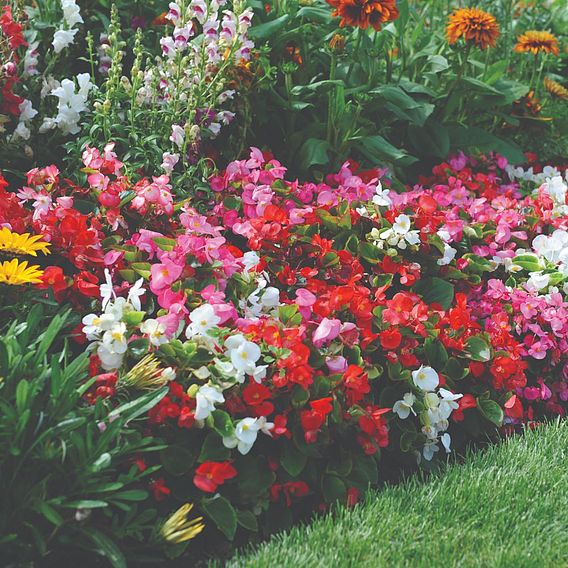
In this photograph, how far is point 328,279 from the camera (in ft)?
9.64

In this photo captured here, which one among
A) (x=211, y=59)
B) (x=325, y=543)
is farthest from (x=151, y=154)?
(x=325, y=543)

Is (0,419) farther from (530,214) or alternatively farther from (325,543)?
(530,214)

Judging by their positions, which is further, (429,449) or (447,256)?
(447,256)

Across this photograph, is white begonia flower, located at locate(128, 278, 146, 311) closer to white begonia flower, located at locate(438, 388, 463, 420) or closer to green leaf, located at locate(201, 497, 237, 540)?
green leaf, located at locate(201, 497, 237, 540)

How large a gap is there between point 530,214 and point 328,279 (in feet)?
3.92

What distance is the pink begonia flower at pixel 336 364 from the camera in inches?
95.0

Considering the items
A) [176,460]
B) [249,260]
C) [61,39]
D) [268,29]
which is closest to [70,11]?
[61,39]

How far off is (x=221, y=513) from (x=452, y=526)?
0.62 metres

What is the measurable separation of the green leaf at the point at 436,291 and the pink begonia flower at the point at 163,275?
41.6 inches

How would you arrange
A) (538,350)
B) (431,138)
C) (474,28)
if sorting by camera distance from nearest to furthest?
(538,350), (474,28), (431,138)

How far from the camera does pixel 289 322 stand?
99.2 inches

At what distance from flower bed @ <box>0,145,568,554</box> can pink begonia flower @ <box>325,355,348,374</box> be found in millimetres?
10

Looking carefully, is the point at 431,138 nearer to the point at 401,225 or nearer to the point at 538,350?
the point at 401,225

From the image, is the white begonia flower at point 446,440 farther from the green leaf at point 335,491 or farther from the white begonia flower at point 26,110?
the white begonia flower at point 26,110
